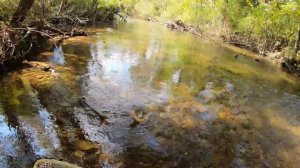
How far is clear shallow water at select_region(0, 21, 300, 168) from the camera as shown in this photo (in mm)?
7520

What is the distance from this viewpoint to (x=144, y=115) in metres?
9.91

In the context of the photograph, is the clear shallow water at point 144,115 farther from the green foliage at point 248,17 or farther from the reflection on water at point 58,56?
the green foliage at point 248,17

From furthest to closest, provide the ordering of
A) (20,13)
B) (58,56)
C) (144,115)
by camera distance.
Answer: (58,56)
(20,13)
(144,115)

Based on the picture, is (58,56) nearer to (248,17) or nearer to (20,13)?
(20,13)

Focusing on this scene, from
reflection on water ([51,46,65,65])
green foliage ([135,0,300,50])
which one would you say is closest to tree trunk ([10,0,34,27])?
reflection on water ([51,46,65,65])

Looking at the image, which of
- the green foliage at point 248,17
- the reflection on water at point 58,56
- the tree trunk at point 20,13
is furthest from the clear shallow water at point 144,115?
the green foliage at point 248,17

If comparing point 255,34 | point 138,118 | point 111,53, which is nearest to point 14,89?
point 138,118

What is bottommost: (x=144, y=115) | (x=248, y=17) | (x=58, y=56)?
(x=144, y=115)

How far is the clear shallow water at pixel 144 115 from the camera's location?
7.52 meters

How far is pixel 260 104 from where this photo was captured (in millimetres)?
12664

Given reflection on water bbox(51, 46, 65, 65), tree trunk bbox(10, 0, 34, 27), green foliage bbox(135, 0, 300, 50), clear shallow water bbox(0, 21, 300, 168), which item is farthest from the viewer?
green foliage bbox(135, 0, 300, 50)

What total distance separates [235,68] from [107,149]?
12.5 m

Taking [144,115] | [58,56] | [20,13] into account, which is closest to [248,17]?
[58,56]

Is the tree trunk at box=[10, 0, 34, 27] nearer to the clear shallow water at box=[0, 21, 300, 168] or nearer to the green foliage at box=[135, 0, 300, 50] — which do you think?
the clear shallow water at box=[0, 21, 300, 168]
